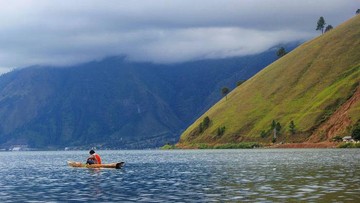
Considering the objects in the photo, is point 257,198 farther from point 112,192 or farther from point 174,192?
point 112,192

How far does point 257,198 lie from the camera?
169 feet

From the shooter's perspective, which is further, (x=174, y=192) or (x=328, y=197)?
(x=174, y=192)

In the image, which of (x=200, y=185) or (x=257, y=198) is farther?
(x=200, y=185)

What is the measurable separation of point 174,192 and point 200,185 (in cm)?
787

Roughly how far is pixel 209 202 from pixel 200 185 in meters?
16.6

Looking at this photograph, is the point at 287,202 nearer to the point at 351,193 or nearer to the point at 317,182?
the point at 351,193

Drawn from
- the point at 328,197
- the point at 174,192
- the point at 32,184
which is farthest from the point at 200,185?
the point at 32,184

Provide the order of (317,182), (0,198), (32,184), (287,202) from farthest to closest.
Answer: (32,184) < (317,182) < (0,198) < (287,202)

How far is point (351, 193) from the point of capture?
5344 cm

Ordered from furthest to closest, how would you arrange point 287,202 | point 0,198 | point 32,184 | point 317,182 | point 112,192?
point 32,184
point 317,182
point 112,192
point 0,198
point 287,202

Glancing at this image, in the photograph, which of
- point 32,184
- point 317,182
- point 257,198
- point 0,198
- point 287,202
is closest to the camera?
point 287,202

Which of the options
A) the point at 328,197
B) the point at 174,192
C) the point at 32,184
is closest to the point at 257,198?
the point at 328,197

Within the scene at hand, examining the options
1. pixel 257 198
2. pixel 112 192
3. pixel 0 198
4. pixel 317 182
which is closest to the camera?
pixel 257 198

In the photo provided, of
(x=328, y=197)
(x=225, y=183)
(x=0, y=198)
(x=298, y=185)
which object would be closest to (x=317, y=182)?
(x=298, y=185)
